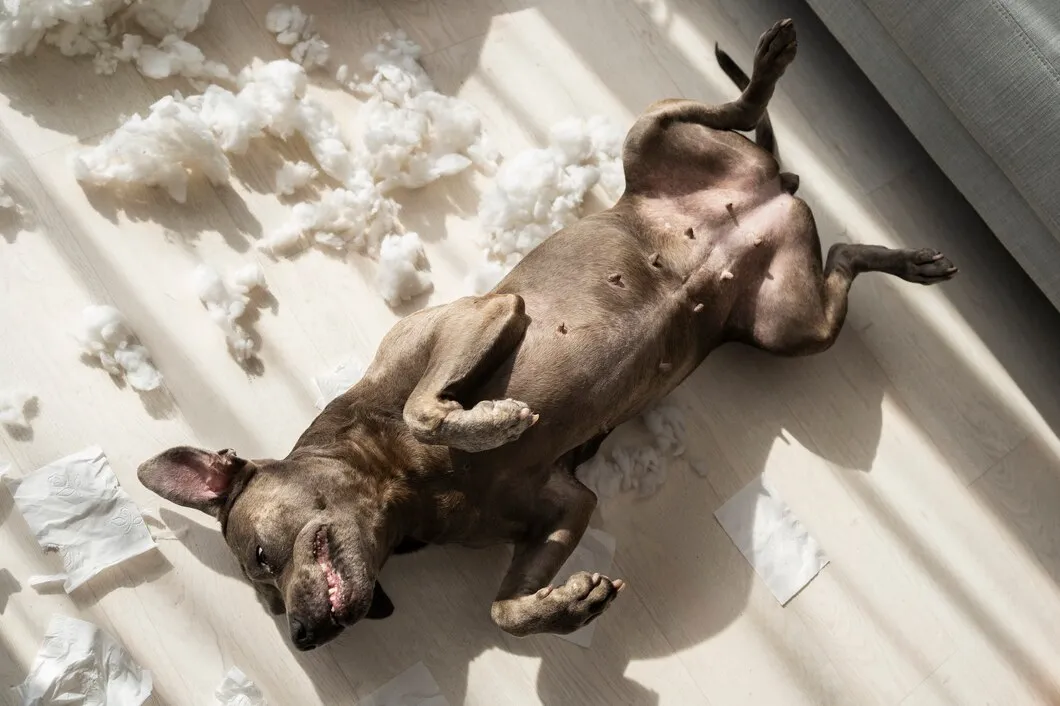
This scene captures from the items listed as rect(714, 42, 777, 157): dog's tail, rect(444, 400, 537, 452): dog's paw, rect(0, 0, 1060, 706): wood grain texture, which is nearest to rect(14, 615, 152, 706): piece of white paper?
rect(0, 0, 1060, 706): wood grain texture

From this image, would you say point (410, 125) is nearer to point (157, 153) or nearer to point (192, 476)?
point (157, 153)

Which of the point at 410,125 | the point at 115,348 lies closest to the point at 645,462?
the point at 410,125

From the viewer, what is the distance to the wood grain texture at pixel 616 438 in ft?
8.99

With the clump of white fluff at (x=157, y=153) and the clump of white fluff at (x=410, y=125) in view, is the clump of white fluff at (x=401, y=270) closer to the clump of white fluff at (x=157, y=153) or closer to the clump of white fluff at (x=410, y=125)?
the clump of white fluff at (x=410, y=125)

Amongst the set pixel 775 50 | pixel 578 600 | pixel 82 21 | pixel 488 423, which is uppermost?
pixel 82 21

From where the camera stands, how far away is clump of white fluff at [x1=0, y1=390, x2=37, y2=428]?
273 cm

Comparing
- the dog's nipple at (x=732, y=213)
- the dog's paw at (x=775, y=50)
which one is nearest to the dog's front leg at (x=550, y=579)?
the dog's nipple at (x=732, y=213)

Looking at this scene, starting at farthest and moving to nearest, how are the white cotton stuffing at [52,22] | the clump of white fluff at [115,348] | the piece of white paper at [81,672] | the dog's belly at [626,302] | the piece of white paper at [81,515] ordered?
1. the white cotton stuffing at [52,22]
2. the clump of white fluff at [115,348]
3. the piece of white paper at [81,515]
4. the piece of white paper at [81,672]
5. the dog's belly at [626,302]

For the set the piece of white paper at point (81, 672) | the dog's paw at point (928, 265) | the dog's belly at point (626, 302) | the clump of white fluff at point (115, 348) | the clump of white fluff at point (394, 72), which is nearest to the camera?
the dog's belly at point (626, 302)

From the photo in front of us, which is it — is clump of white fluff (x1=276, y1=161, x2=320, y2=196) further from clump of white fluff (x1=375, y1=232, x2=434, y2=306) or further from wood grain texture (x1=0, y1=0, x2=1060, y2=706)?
clump of white fluff (x1=375, y1=232, x2=434, y2=306)

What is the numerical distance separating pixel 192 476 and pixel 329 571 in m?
0.49

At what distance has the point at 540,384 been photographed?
2.40 meters

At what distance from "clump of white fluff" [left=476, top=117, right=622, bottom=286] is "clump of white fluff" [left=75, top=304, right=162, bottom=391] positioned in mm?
1099

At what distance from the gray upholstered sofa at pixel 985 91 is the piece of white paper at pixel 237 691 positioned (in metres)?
2.87
